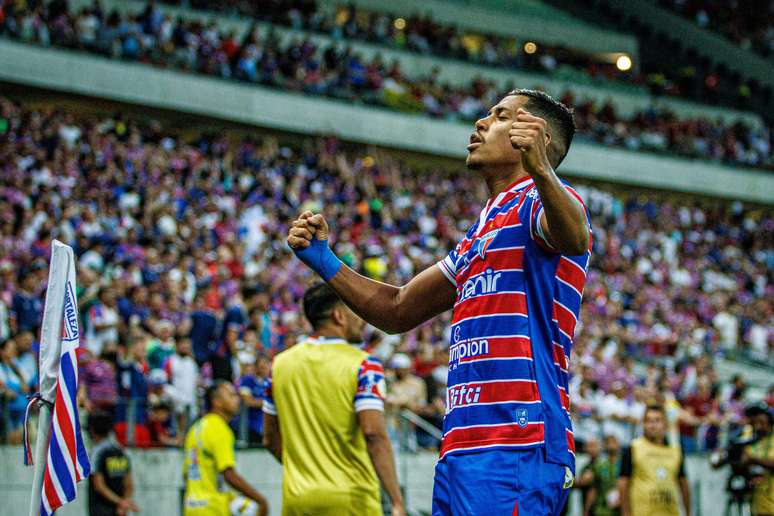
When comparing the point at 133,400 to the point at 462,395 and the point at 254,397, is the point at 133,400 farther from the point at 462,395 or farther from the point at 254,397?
the point at 462,395

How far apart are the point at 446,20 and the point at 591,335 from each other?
59.2ft

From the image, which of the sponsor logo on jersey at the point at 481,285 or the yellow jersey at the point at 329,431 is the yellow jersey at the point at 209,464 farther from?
the sponsor logo on jersey at the point at 481,285

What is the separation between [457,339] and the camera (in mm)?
3848

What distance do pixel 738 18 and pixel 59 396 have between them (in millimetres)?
41060

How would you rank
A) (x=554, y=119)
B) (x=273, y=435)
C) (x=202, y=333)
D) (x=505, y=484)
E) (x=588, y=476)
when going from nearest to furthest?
(x=505, y=484), (x=554, y=119), (x=273, y=435), (x=588, y=476), (x=202, y=333)

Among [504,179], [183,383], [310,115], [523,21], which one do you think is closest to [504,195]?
[504,179]

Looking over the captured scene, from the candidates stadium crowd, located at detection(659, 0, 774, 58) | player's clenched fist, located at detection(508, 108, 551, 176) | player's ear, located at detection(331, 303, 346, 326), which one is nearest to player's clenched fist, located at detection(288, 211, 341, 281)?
player's clenched fist, located at detection(508, 108, 551, 176)

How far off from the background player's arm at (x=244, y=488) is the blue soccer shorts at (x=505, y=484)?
416 centimetres

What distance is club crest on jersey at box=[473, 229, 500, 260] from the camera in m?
3.83

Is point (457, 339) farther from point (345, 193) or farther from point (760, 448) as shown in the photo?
point (345, 193)

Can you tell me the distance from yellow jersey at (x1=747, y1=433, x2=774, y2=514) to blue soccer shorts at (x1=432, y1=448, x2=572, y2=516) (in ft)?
21.0

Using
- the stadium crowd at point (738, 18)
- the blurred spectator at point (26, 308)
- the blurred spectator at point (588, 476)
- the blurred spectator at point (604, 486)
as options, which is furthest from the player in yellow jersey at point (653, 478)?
the stadium crowd at point (738, 18)

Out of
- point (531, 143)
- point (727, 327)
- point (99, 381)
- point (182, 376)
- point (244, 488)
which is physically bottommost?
point (244, 488)

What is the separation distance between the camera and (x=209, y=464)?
26.8 feet
